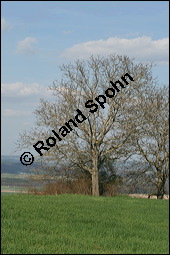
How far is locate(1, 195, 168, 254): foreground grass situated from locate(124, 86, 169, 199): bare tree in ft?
42.7

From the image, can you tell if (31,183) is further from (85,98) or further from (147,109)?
(147,109)

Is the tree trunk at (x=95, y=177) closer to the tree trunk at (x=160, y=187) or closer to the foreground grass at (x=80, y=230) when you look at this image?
the tree trunk at (x=160, y=187)

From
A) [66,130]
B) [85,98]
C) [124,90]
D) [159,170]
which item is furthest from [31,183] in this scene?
[159,170]

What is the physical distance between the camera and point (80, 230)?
496 inches

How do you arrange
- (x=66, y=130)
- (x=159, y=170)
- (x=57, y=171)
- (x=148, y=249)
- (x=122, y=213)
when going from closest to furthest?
(x=148, y=249)
(x=122, y=213)
(x=66, y=130)
(x=57, y=171)
(x=159, y=170)

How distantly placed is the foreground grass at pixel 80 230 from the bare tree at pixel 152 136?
13.0 m

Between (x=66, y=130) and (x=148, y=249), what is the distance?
18.3 meters

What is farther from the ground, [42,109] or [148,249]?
[42,109]

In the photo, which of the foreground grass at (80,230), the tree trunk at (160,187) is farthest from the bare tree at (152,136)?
the foreground grass at (80,230)

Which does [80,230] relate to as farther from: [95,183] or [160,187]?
[160,187]

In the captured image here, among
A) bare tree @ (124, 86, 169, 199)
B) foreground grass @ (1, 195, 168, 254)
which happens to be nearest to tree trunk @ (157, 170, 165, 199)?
bare tree @ (124, 86, 169, 199)

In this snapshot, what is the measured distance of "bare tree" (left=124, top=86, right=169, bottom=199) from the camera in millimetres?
30938

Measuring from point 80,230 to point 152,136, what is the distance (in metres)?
21.5

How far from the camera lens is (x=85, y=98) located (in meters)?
29.0
